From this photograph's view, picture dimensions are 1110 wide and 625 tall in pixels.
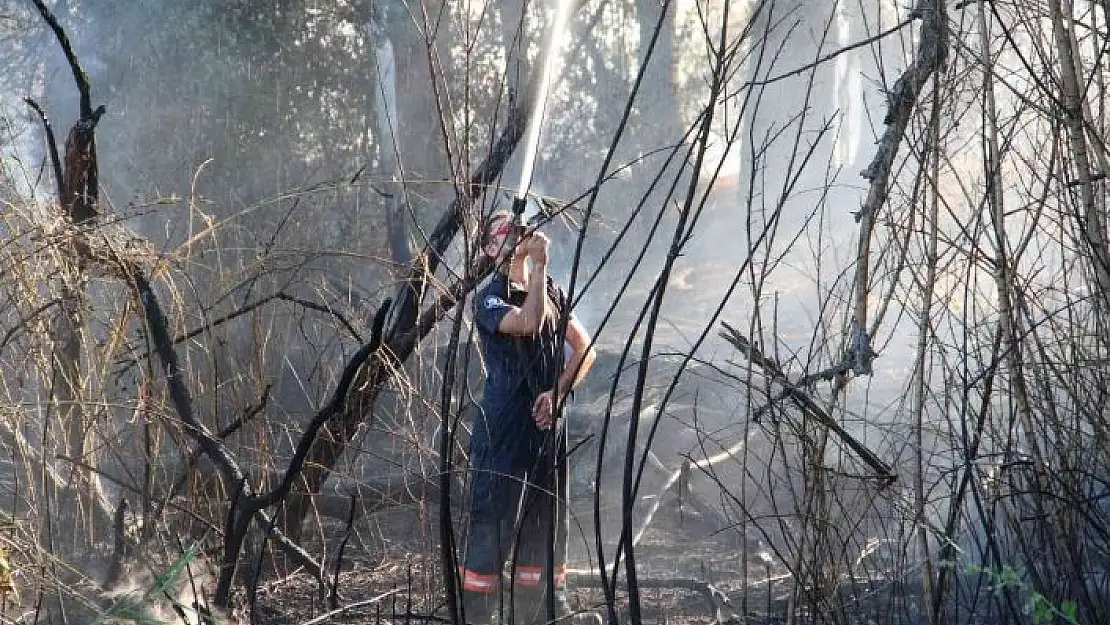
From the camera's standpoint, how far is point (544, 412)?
3064 mm

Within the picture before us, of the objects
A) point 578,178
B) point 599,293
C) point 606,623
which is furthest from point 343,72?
point 606,623

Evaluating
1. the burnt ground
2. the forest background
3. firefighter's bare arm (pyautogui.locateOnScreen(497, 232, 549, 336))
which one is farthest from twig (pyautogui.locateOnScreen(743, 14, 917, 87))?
the burnt ground

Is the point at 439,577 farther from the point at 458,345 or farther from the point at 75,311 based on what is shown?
the point at 75,311

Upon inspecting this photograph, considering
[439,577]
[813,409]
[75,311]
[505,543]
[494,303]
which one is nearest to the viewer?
[813,409]

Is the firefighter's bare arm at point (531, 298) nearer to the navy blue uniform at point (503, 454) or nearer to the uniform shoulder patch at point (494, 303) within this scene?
the uniform shoulder patch at point (494, 303)

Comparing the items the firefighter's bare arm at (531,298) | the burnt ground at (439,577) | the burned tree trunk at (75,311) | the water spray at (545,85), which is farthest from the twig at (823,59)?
the burned tree trunk at (75,311)

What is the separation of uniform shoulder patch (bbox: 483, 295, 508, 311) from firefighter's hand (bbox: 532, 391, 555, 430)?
414mm

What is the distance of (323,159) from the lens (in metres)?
11.8

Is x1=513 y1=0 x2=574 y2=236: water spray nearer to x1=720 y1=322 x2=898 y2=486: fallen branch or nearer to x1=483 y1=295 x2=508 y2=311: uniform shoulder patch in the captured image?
x1=720 y1=322 x2=898 y2=486: fallen branch

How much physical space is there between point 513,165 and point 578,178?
3.79m

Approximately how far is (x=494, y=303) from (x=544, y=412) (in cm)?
83

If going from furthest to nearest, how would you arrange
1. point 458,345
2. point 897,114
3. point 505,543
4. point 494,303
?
1. point 505,543
2. point 494,303
3. point 897,114
4. point 458,345

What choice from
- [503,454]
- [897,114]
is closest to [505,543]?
[503,454]

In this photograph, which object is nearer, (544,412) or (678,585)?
(544,412)
